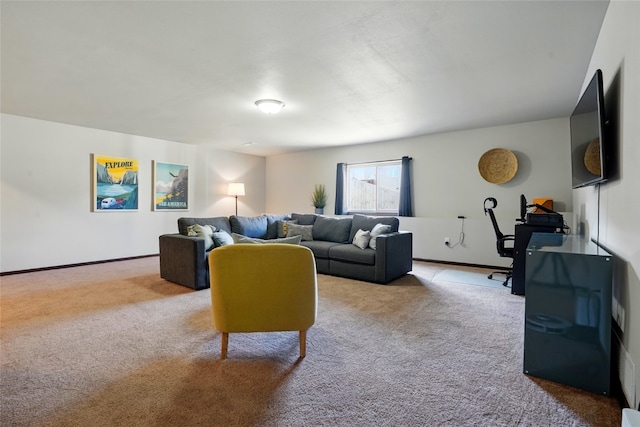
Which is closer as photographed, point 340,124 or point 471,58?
point 471,58

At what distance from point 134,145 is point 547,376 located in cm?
662

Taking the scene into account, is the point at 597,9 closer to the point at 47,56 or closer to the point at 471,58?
the point at 471,58

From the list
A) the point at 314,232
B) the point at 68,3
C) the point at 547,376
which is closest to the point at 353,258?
the point at 314,232

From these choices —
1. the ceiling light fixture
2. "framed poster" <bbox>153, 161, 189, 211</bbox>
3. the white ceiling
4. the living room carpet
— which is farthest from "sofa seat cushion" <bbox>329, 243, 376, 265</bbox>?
"framed poster" <bbox>153, 161, 189, 211</bbox>

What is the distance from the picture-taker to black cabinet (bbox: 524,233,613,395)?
1710 mm

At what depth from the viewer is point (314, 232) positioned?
207 inches

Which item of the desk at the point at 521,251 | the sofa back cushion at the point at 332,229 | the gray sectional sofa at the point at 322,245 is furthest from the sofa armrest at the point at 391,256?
the desk at the point at 521,251

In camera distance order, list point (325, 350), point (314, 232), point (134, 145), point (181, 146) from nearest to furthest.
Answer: point (325, 350)
point (314, 232)
point (134, 145)
point (181, 146)

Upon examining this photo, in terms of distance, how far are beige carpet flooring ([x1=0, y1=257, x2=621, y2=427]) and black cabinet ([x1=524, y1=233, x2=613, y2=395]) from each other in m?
0.10

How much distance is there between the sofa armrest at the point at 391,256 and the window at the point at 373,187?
6.55 feet

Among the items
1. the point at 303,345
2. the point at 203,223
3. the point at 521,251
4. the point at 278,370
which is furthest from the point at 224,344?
the point at 521,251

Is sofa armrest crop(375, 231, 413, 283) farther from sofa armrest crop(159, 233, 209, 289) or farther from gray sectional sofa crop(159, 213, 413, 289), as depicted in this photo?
sofa armrest crop(159, 233, 209, 289)

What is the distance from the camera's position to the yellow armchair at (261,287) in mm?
2053

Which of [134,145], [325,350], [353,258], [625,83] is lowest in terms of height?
[325,350]
